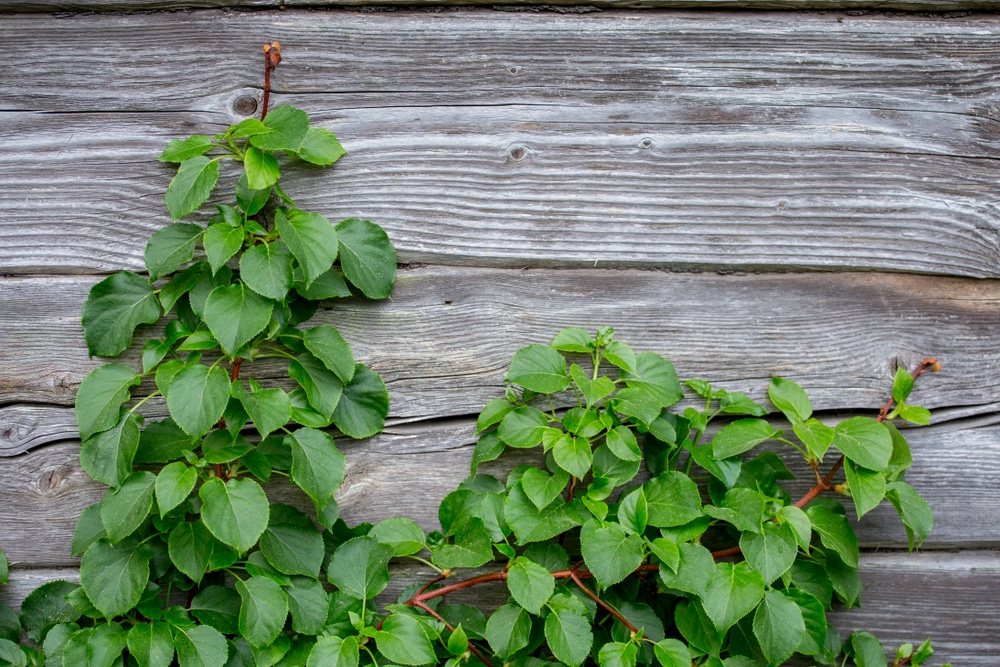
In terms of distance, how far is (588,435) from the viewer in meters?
1.28

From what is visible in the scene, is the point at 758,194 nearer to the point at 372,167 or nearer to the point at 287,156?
the point at 372,167

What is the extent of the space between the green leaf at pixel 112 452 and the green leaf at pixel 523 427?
2.07ft

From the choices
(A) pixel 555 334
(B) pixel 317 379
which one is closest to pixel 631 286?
(A) pixel 555 334

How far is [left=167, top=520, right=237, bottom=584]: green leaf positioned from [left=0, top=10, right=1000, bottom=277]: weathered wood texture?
0.50 meters

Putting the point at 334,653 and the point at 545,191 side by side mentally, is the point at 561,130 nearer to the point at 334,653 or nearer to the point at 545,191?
the point at 545,191

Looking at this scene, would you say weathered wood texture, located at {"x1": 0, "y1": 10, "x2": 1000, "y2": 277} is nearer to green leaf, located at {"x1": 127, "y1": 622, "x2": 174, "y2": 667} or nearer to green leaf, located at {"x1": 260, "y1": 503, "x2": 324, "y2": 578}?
green leaf, located at {"x1": 260, "y1": 503, "x2": 324, "y2": 578}

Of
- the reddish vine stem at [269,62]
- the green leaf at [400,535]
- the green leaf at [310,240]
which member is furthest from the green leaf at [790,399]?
the reddish vine stem at [269,62]

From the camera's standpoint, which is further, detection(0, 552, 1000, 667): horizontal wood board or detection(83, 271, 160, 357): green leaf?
detection(0, 552, 1000, 667): horizontal wood board

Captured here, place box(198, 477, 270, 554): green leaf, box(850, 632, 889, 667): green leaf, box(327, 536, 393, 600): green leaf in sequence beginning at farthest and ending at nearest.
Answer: box(850, 632, 889, 667): green leaf → box(327, 536, 393, 600): green leaf → box(198, 477, 270, 554): green leaf

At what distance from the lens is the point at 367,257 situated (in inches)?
51.1

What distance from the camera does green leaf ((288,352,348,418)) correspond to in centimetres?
128

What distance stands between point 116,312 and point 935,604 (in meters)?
1.69

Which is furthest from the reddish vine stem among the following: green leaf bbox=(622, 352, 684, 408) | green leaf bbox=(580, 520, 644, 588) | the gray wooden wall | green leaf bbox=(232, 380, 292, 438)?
green leaf bbox=(580, 520, 644, 588)

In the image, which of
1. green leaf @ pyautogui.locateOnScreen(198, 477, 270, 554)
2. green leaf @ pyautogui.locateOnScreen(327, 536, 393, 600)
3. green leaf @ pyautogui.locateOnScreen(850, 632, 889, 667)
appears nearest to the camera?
green leaf @ pyautogui.locateOnScreen(198, 477, 270, 554)
